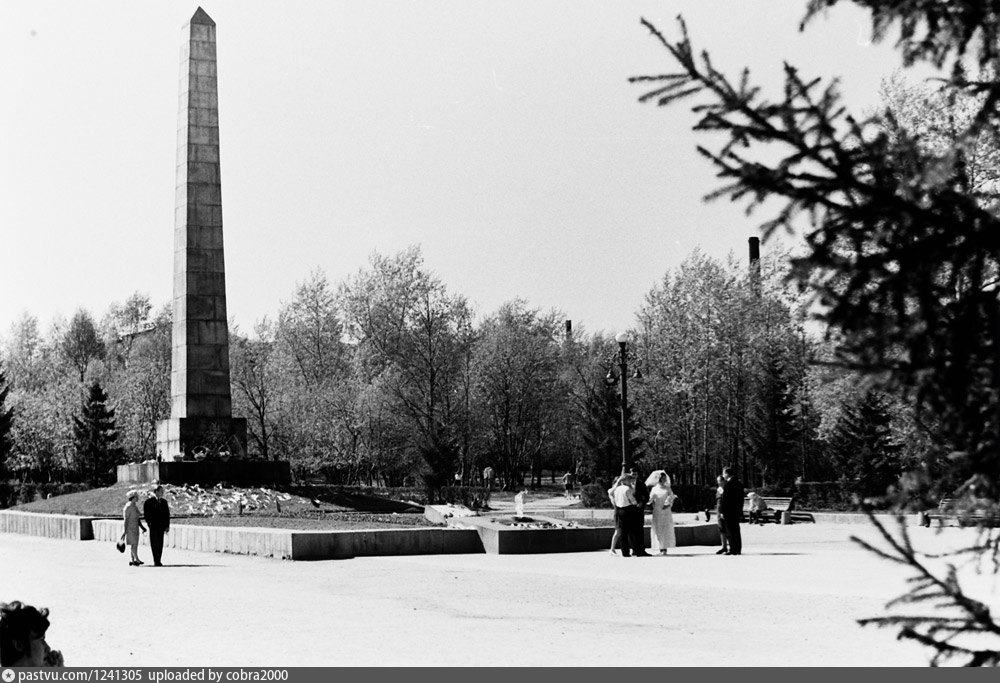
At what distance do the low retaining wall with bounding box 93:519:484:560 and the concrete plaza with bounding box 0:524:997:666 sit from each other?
0.49 metres

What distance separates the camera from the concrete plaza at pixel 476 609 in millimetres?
9375

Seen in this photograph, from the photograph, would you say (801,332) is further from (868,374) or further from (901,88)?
(868,374)

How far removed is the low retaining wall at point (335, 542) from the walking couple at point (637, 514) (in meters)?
2.77

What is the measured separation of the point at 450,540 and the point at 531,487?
53.2 m

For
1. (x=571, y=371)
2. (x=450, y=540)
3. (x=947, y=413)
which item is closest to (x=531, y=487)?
(x=571, y=371)

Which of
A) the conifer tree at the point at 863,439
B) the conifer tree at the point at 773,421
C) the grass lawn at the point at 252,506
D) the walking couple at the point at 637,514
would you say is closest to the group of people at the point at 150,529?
the grass lawn at the point at 252,506

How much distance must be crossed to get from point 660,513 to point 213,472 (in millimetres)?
15910

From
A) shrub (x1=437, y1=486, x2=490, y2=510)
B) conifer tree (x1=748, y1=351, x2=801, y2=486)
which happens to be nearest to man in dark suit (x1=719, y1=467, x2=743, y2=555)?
shrub (x1=437, y1=486, x2=490, y2=510)

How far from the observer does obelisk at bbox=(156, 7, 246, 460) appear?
34.9 m

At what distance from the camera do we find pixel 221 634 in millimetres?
10844

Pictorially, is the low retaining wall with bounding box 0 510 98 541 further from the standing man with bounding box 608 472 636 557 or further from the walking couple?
the standing man with bounding box 608 472 636 557

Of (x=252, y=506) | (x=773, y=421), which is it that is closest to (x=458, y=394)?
(x=773, y=421)

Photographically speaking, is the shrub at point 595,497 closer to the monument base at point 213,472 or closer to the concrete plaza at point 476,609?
the monument base at point 213,472

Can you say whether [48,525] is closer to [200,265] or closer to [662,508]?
[200,265]
